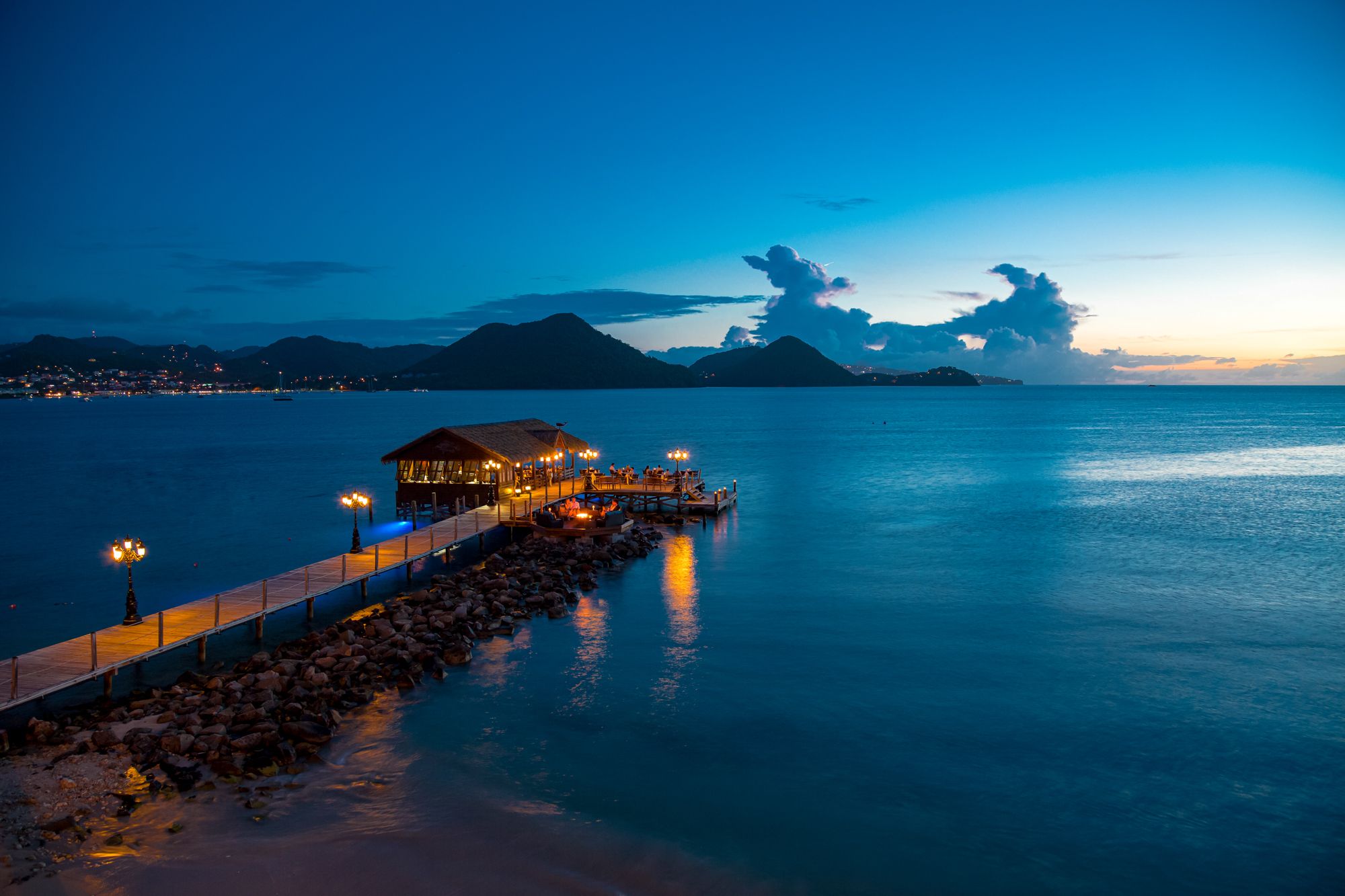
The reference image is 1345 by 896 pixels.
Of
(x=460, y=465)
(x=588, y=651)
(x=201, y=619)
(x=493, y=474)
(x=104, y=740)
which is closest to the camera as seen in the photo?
(x=104, y=740)

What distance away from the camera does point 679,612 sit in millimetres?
28641

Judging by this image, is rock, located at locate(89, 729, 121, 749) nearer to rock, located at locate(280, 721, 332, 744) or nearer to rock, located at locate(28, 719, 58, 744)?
rock, located at locate(28, 719, 58, 744)

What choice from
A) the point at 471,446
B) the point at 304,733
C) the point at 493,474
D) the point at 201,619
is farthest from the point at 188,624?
the point at 493,474

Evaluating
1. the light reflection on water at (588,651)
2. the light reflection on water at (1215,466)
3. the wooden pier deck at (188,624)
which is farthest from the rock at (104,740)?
the light reflection on water at (1215,466)

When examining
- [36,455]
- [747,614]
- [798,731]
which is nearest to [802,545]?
[747,614]

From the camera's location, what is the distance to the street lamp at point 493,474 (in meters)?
43.5

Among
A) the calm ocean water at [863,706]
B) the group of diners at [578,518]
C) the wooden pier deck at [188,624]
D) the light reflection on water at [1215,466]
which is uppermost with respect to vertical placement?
the light reflection on water at [1215,466]

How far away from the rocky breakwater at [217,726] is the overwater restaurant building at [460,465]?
17.8 m

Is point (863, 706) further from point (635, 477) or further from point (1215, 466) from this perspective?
point (1215, 466)

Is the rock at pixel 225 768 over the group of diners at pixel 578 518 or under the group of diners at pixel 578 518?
under

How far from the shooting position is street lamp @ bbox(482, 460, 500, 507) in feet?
143

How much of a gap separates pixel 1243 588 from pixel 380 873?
3126cm

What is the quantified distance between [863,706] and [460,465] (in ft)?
94.1

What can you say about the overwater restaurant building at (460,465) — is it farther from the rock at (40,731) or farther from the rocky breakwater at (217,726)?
the rock at (40,731)
